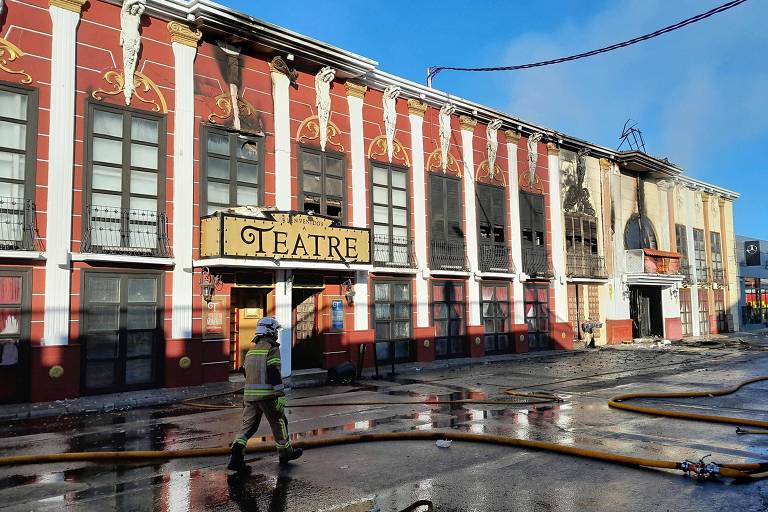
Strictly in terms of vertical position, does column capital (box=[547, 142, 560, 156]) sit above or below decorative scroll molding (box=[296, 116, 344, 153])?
above

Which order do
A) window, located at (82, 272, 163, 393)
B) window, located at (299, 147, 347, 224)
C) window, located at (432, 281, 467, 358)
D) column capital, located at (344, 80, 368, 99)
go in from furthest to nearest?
window, located at (432, 281, 467, 358) → column capital, located at (344, 80, 368, 99) → window, located at (299, 147, 347, 224) → window, located at (82, 272, 163, 393)

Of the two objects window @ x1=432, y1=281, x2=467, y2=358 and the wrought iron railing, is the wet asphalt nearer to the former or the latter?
window @ x1=432, y1=281, x2=467, y2=358

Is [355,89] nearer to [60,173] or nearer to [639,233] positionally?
[60,173]

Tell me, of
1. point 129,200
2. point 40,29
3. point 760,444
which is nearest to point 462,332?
point 129,200

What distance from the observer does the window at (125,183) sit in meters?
14.5

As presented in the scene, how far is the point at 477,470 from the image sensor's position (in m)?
7.18

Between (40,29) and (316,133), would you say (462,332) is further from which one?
(40,29)

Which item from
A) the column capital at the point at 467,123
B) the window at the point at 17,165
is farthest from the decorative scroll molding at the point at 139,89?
the column capital at the point at 467,123

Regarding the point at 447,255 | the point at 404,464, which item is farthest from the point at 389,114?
the point at 404,464

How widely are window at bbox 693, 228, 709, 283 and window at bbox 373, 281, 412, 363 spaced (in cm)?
2537

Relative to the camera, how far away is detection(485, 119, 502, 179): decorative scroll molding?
2477 centimetres

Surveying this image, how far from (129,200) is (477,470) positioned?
1155 centimetres

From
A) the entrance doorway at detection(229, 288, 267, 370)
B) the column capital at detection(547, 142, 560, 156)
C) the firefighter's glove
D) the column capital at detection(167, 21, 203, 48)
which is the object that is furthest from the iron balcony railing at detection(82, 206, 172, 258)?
the column capital at detection(547, 142, 560, 156)

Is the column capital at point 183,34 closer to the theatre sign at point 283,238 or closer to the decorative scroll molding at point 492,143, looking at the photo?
the theatre sign at point 283,238
